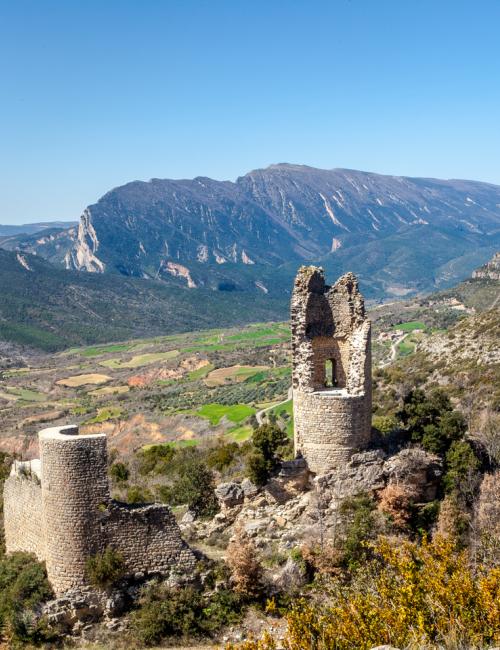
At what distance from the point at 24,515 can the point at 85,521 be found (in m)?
2.80

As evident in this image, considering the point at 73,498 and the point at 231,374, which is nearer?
the point at 73,498

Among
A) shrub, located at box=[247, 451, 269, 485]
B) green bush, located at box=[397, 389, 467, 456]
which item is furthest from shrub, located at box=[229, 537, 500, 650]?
green bush, located at box=[397, 389, 467, 456]

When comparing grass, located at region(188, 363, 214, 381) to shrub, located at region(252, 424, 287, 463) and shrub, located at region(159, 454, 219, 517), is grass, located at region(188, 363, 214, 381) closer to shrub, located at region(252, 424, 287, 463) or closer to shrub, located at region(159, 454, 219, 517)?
shrub, located at region(159, 454, 219, 517)

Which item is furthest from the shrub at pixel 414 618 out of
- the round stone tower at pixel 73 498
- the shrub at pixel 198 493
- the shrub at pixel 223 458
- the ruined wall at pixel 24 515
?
the shrub at pixel 223 458

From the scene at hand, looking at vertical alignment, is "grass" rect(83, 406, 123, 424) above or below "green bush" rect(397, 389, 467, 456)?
below

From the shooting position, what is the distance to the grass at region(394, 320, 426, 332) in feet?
249

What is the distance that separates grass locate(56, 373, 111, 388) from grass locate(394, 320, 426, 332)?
42594mm

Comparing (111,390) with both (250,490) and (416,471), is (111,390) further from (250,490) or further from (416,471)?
(416,471)

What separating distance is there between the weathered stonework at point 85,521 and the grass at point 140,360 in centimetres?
9310

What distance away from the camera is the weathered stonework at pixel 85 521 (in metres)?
15.5

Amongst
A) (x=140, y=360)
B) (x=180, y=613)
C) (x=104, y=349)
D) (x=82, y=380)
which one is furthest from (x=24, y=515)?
(x=104, y=349)

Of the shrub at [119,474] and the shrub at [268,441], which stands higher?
the shrub at [268,441]

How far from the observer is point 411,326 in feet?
258

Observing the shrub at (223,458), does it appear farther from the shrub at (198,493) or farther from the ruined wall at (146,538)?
the ruined wall at (146,538)
